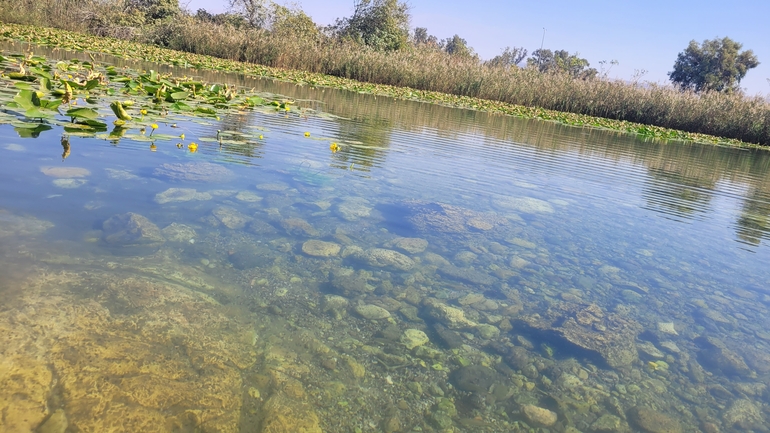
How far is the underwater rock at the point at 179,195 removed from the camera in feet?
9.52

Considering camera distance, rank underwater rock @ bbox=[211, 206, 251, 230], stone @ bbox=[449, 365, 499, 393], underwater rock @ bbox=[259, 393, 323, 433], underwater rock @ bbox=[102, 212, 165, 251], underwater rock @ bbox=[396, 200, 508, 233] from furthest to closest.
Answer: underwater rock @ bbox=[396, 200, 508, 233]
underwater rock @ bbox=[211, 206, 251, 230]
underwater rock @ bbox=[102, 212, 165, 251]
stone @ bbox=[449, 365, 499, 393]
underwater rock @ bbox=[259, 393, 323, 433]

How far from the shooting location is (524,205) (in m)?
4.12

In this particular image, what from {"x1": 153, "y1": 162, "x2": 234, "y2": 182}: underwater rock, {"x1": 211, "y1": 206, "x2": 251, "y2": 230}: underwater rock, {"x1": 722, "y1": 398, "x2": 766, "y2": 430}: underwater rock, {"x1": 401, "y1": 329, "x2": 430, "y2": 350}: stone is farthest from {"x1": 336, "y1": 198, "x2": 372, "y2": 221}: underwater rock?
{"x1": 722, "y1": 398, "x2": 766, "y2": 430}: underwater rock

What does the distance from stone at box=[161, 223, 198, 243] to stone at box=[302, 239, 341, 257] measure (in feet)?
1.92

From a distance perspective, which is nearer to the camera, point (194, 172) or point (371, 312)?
point (371, 312)

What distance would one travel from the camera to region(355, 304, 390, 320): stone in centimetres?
205

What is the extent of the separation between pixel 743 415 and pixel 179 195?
302 cm

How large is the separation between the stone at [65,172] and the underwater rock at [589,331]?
2802 mm

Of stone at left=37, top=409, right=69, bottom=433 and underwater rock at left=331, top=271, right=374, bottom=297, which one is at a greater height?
underwater rock at left=331, top=271, right=374, bottom=297

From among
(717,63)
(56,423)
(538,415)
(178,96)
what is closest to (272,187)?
(56,423)

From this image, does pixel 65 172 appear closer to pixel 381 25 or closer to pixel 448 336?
pixel 448 336

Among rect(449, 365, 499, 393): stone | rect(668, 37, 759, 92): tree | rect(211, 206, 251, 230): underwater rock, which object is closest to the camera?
rect(449, 365, 499, 393): stone

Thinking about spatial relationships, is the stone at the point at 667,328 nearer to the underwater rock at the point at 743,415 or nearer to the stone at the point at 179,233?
the underwater rock at the point at 743,415

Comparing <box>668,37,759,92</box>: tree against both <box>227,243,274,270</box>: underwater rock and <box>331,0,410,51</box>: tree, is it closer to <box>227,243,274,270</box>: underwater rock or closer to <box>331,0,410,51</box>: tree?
<box>331,0,410,51</box>: tree
